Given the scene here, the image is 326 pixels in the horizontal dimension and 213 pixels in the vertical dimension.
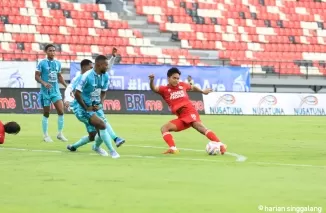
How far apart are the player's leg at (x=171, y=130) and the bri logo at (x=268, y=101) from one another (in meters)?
23.3

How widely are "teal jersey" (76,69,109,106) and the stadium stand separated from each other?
89.1 ft

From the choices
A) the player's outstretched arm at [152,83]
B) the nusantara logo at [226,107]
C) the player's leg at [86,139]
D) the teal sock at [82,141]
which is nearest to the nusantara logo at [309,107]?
the nusantara logo at [226,107]

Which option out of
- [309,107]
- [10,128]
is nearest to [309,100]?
[309,107]

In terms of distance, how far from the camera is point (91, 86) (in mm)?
17578

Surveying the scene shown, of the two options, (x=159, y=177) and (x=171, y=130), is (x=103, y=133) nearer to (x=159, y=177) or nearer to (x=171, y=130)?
(x=171, y=130)

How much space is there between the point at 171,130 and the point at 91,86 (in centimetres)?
225

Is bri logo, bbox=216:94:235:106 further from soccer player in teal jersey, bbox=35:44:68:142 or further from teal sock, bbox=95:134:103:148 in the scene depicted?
teal sock, bbox=95:134:103:148

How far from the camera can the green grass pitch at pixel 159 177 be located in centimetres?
1063

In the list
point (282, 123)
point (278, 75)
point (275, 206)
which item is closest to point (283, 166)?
point (275, 206)

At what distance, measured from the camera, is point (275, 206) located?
33.9 feet

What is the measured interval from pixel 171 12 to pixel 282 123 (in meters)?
21.8

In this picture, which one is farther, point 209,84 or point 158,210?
point 209,84

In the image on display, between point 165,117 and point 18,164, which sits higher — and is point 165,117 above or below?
below

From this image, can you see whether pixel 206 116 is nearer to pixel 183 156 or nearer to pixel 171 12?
pixel 171 12
